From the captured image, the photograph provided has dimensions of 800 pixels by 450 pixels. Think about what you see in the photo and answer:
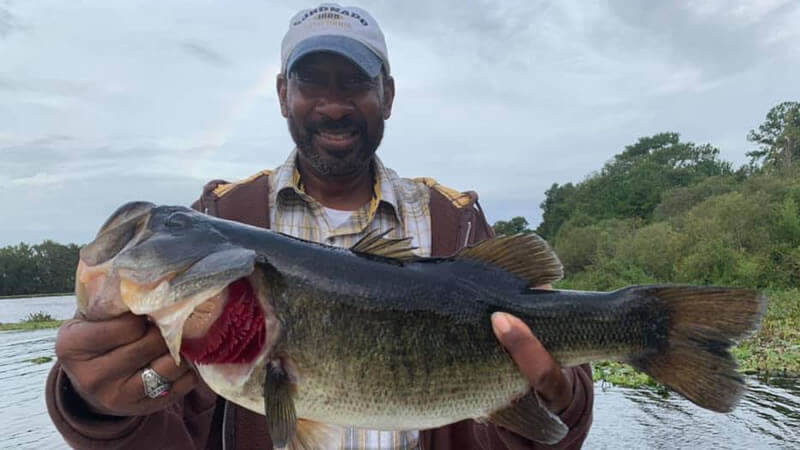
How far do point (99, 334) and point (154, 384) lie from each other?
28 cm

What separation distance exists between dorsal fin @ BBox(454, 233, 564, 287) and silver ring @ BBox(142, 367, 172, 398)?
1.33 metres

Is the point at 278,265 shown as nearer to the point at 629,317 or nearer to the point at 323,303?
the point at 323,303

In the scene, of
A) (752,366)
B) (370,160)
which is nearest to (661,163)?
(752,366)

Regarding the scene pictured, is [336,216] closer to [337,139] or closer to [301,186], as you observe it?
[301,186]

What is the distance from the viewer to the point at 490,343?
101 inches

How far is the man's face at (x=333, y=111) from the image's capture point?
11.7 feet

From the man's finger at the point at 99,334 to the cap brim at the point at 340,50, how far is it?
1856 millimetres

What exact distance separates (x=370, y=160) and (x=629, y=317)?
1.86m

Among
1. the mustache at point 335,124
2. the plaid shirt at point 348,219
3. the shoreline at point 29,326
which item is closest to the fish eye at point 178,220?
the plaid shirt at point 348,219

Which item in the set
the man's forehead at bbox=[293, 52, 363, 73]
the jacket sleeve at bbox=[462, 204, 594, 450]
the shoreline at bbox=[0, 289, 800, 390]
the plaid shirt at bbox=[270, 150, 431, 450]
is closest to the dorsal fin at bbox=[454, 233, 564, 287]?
the jacket sleeve at bbox=[462, 204, 594, 450]

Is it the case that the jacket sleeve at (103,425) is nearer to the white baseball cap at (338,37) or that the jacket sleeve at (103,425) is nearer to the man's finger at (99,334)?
the man's finger at (99,334)

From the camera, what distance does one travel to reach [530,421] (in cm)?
264

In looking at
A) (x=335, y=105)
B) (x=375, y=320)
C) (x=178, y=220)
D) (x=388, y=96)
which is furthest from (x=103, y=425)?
(x=388, y=96)

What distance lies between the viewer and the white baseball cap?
3490 millimetres
